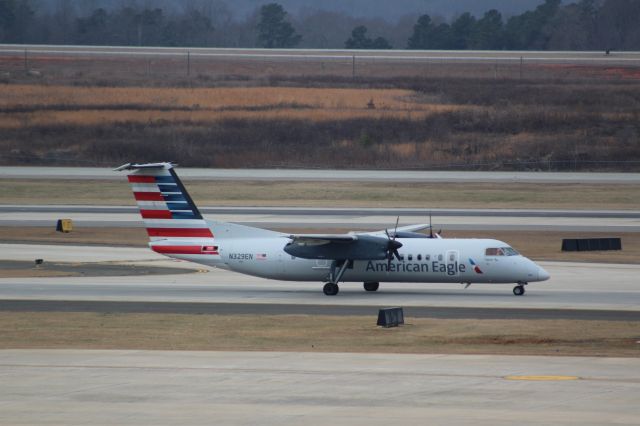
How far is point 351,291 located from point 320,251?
7.90 feet

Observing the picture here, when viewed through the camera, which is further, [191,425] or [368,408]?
[368,408]

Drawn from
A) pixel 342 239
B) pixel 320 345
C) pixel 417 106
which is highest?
pixel 417 106

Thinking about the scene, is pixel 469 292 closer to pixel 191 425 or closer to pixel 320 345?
pixel 320 345

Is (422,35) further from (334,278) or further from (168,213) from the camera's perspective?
(334,278)

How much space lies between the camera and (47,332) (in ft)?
91.0

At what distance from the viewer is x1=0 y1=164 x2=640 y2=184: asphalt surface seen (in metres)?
72.4

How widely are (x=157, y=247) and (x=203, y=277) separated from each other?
4046 millimetres

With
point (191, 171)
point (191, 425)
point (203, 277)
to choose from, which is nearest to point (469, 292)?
point (203, 277)

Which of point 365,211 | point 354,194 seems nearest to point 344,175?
point 354,194

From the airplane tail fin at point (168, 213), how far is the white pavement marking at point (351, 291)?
5.29 feet

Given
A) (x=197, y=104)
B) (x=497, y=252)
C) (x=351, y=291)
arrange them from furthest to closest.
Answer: (x=197, y=104) < (x=351, y=291) < (x=497, y=252)

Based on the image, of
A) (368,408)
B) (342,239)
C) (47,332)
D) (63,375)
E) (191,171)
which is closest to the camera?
(368,408)

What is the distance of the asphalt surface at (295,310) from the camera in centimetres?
3086

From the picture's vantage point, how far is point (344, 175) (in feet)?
249
